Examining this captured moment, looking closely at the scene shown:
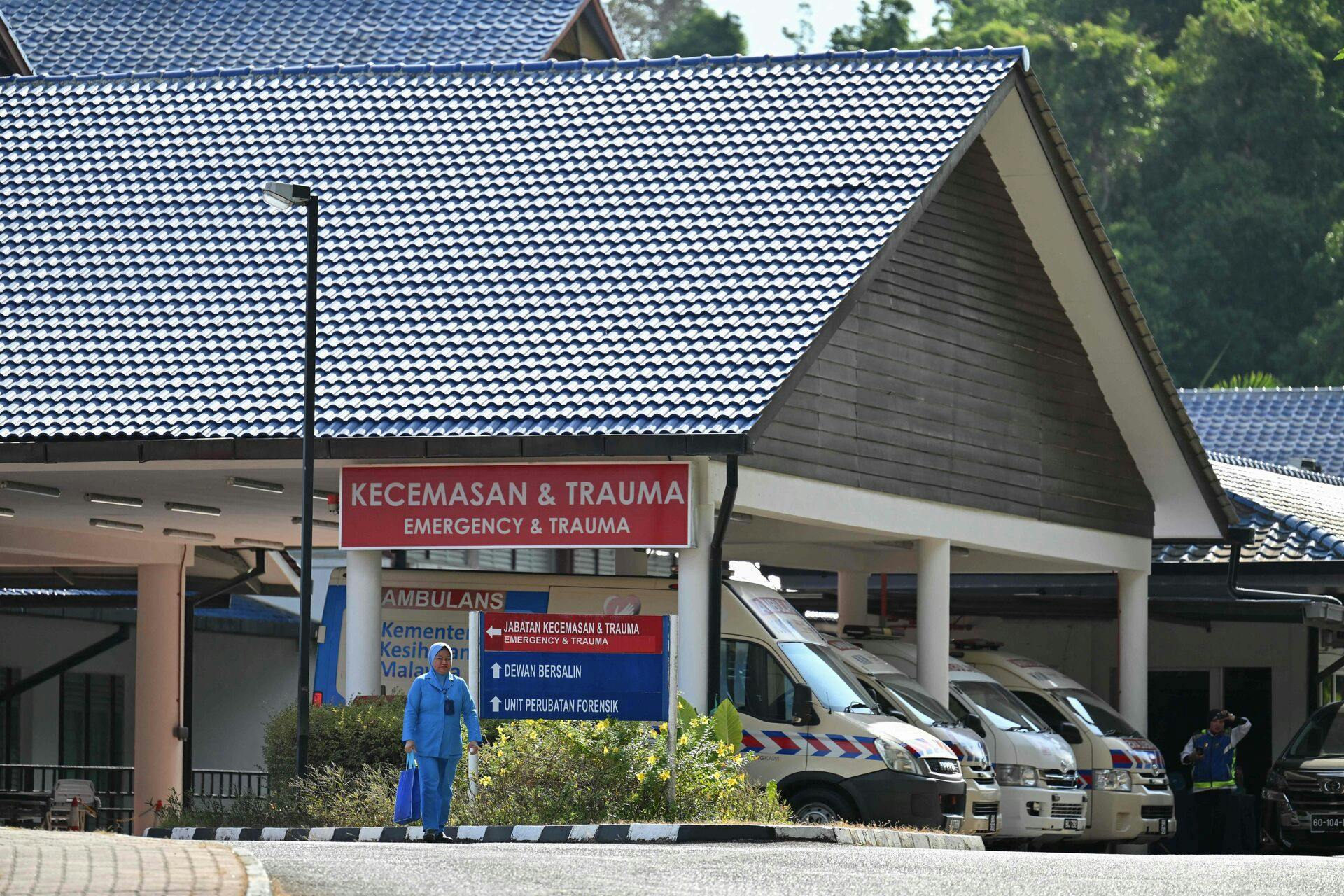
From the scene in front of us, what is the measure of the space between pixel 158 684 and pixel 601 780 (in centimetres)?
1206

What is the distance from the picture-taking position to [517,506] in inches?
845

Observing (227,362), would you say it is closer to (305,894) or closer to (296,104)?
(296,104)

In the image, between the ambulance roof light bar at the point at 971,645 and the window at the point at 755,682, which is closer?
the window at the point at 755,682

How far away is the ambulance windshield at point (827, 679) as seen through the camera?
840 inches

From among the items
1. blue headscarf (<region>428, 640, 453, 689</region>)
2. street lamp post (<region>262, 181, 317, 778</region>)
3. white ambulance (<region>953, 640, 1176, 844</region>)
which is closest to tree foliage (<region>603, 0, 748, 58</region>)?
white ambulance (<region>953, 640, 1176, 844</region>)

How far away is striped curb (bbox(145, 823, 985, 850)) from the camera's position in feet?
60.0

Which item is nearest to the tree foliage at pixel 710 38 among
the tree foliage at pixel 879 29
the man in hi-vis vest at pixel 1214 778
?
the tree foliage at pixel 879 29

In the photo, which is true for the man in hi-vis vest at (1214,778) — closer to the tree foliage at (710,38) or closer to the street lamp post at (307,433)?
the street lamp post at (307,433)

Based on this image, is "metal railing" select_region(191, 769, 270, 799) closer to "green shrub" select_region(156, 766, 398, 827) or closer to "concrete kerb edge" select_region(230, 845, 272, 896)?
"green shrub" select_region(156, 766, 398, 827)

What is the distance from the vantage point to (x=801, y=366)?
21.5 meters

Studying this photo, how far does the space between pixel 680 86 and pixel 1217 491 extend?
8.22 m

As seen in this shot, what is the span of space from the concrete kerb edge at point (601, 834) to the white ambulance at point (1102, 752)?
5.80 m

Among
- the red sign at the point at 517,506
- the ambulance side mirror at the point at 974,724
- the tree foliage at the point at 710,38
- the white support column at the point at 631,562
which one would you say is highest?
the tree foliage at the point at 710,38

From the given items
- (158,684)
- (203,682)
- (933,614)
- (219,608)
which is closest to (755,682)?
(933,614)
